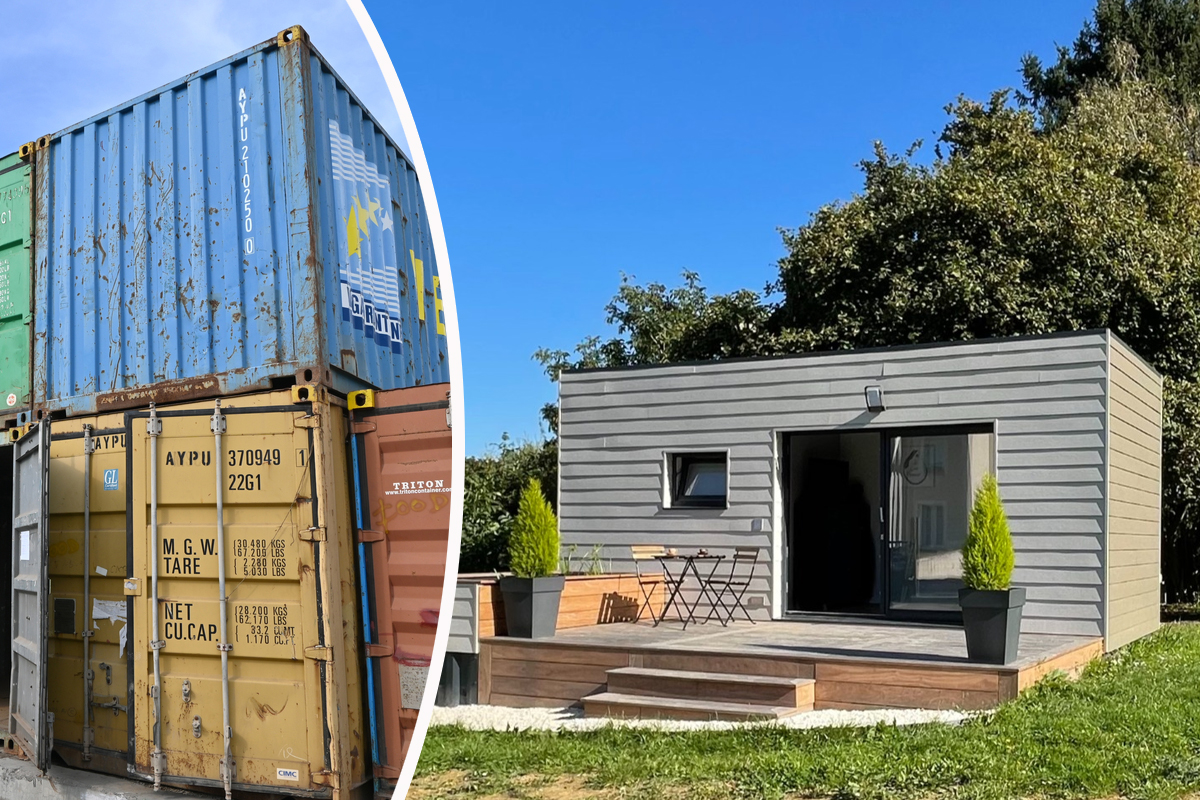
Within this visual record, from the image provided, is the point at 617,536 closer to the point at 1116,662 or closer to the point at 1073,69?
the point at 1116,662

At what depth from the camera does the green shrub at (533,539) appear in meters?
8.54

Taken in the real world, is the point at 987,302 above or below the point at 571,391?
above

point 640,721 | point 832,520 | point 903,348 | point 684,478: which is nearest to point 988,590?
point 640,721

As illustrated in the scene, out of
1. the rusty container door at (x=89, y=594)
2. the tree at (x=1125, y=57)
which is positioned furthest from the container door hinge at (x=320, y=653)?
the tree at (x=1125, y=57)

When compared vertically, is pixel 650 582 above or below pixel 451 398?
below

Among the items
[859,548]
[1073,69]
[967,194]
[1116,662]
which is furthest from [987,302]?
[1073,69]

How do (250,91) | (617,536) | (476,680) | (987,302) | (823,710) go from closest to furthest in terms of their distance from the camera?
(250,91) < (823,710) < (476,680) < (617,536) < (987,302)

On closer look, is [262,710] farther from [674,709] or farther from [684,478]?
[684,478]

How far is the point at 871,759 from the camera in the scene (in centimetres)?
582

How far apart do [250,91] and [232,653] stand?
2.68 feet

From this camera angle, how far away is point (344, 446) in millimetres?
1672

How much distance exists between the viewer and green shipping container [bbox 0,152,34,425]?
2152 millimetres

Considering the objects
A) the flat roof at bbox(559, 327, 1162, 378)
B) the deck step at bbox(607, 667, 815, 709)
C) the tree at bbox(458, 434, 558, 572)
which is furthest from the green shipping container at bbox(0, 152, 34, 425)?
the tree at bbox(458, 434, 558, 572)

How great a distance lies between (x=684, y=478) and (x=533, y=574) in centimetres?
293
